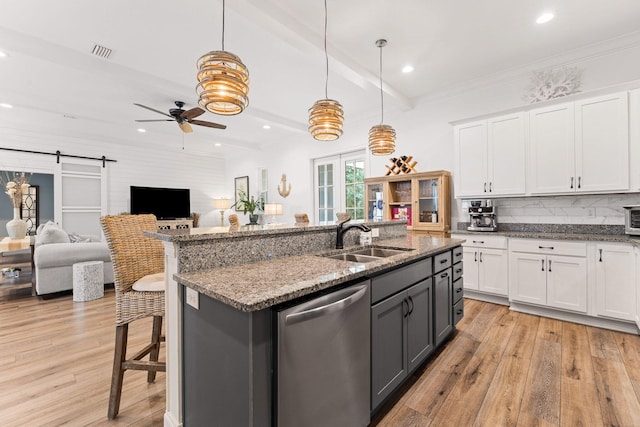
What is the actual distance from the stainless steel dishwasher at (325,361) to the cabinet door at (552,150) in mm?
3125

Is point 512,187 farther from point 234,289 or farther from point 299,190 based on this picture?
point 299,190

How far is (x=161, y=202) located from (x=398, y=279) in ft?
24.6

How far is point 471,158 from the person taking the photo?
400 centimetres

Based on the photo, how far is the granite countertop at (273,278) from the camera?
1135 mm

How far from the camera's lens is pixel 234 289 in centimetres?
123

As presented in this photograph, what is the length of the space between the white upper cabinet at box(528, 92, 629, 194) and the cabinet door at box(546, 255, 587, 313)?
2.63ft

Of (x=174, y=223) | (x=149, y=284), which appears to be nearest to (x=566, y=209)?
(x=149, y=284)

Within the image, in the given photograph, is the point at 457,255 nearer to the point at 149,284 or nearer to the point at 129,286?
the point at 149,284

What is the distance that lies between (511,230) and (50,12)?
5.53m

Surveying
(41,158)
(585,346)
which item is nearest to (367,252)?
(585,346)

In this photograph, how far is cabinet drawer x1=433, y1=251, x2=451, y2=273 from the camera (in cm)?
237

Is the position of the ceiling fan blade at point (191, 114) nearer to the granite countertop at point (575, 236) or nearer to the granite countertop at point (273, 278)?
the granite countertop at point (273, 278)

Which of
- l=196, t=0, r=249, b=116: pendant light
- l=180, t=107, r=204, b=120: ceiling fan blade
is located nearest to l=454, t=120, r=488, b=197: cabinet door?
l=196, t=0, r=249, b=116: pendant light

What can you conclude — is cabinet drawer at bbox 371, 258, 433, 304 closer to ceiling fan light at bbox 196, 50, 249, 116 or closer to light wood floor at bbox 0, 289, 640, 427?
light wood floor at bbox 0, 289, 640, 427
